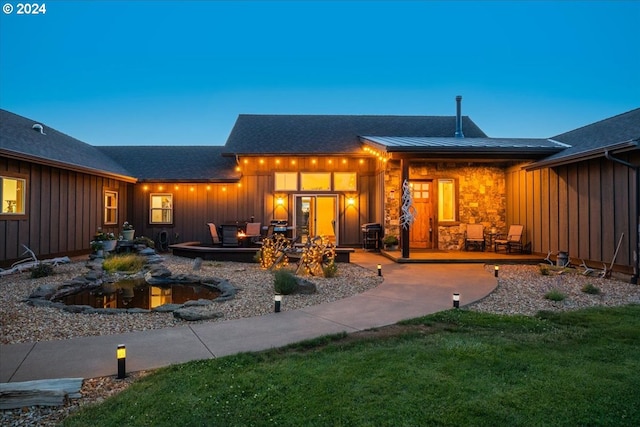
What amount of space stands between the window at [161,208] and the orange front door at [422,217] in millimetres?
8932

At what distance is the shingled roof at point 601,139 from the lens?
7660mm

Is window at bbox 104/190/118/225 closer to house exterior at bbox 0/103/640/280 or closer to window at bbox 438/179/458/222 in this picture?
house exterior at bbox 0/103/640/280

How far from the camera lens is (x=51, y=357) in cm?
354

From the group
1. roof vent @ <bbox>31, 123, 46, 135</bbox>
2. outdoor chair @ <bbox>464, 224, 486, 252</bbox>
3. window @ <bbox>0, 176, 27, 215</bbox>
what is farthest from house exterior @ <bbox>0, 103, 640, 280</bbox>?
outdoor chair @ <bbox>464, 224, 486, 252</bbox>

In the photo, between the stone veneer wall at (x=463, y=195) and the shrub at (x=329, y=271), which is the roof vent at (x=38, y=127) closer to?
the shrub at (x=329, y=271)

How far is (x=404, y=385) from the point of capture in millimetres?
2830

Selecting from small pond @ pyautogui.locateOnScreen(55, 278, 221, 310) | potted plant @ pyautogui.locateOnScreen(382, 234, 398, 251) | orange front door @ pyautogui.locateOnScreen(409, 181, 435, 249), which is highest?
orange front door @ pyautogui.locateOnScreen(409, 181, 435, 249)

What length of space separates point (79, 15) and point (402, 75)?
18427 millimetres

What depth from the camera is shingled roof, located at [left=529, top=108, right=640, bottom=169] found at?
25.1ft

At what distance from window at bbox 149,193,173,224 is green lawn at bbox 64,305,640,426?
12.3 metres

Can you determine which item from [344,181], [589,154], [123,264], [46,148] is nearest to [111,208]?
[46,148]

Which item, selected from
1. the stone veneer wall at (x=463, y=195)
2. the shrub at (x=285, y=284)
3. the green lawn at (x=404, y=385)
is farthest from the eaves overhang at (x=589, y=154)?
the shrub at (x=285, y=284)

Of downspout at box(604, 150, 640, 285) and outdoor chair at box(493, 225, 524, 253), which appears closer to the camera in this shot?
downspout at box(604, 150, 640, 285)

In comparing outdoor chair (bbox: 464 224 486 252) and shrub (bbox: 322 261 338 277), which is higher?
outdoor chair (bbox: 464 224 486 252)
